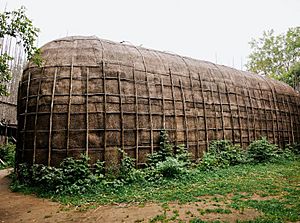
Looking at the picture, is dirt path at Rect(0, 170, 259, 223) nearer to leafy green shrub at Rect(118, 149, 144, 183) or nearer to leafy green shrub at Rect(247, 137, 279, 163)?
leafy green shrub at Rect(118, 149, 144, 183)

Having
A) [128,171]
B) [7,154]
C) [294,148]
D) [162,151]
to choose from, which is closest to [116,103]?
[128,171]

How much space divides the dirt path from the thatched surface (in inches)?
89.7

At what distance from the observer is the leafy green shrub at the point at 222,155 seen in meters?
11.3

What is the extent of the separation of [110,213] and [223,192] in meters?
3.34

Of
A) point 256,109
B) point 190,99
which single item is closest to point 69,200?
point 190,99

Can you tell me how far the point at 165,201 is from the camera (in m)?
6.71

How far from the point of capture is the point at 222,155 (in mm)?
12125

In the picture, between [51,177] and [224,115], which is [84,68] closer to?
[51,177]

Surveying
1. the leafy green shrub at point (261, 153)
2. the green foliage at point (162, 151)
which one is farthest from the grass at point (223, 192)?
the leafy green shrub at point (261, 153)

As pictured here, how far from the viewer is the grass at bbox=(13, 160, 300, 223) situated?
5938 mm

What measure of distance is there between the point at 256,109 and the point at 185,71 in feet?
17.1

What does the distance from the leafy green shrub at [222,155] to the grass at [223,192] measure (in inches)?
45.3

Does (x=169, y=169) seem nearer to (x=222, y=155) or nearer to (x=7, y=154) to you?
(x=222, y=155)

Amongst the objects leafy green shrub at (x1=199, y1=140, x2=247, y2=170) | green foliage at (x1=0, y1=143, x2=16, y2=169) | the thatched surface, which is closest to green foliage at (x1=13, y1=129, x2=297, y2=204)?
leafy green shrub at (x1=199, y1=140, x2=247, y2=170)
